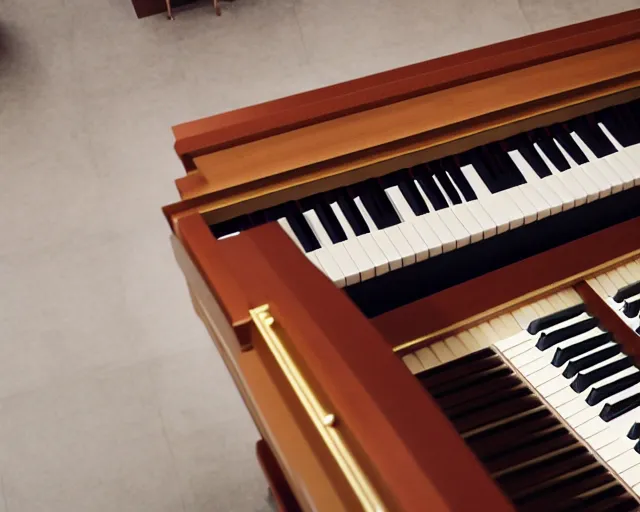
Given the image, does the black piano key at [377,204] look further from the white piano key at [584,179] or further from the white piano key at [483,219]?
the white piano key at [584,179]

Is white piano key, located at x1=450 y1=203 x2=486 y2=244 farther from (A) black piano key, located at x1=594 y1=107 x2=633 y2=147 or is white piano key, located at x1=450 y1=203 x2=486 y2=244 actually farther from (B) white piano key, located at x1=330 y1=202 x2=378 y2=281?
(A) black piano key, located at x1=594 y1=107 x2=633 y2=147

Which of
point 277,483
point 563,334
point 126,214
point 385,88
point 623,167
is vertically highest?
point 126,214

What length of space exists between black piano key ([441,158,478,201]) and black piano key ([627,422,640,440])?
46 centimetres

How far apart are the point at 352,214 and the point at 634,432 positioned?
0.56 metres

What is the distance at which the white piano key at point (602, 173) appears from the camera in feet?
4.30

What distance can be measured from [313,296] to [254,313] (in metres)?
0.09

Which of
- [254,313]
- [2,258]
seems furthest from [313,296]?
[2,258]

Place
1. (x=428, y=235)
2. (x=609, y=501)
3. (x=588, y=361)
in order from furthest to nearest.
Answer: (x=428, y=235) → (x=588, y=361) → (x=609, y=501)

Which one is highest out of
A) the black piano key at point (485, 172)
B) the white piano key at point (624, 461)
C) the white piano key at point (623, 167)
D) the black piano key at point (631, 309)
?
the black piano key at point (485, 172)

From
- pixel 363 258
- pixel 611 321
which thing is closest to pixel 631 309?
pixel 611 321

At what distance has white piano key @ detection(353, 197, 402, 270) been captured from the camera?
122 centimetres

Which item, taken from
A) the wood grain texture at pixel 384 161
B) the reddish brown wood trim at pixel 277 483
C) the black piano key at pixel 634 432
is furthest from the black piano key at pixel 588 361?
the reddish brown wood trim at pixel 277 483

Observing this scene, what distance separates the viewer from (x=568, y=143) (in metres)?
1.38

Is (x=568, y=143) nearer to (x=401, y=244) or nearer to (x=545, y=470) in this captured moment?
(x=401, y=244)
